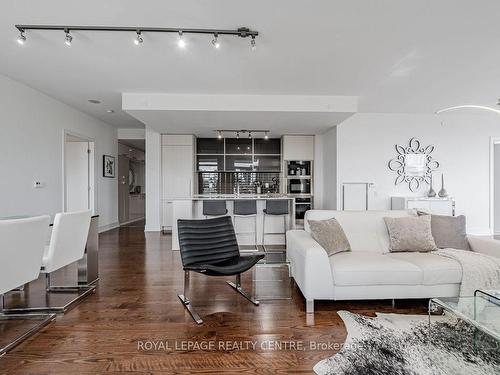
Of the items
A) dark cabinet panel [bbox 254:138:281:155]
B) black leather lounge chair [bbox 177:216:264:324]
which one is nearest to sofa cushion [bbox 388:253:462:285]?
black leather lounge chair [bbox 177:216:264:324]

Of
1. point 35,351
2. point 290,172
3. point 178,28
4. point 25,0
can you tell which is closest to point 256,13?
point 178,28

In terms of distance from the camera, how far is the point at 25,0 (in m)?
2.23

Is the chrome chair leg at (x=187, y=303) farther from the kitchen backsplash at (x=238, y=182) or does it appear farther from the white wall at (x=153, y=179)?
the kitchen backsplash at (x=238, y=182)

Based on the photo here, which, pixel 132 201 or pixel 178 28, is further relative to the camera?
pixel 132 201

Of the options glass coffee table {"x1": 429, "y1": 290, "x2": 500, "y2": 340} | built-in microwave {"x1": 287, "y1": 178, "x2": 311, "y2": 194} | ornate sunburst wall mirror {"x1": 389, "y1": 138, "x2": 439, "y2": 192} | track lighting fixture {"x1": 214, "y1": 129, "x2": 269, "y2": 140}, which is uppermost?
track lighting fixture {"x1": 214, "y1": 129, "x2": 269, "y2": 140}

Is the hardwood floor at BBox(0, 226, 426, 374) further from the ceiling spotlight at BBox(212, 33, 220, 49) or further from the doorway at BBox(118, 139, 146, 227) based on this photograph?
the doorway at BBox(118, 139, 146, 227)

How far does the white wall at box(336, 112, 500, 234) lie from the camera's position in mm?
5875

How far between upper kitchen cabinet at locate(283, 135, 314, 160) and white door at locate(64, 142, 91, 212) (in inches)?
189

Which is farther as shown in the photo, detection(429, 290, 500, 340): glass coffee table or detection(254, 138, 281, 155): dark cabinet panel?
detection(254, 138, 281, 155): dark cabinet panel

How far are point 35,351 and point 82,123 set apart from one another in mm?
5110

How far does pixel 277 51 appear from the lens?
3.08 metres

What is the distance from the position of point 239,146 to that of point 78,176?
3.98 m

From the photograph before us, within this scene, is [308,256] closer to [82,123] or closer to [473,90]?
[473,90]

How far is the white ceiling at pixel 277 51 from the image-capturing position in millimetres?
2365
